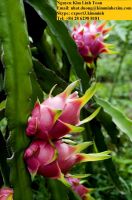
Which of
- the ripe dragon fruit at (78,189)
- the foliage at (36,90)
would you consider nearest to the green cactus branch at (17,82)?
the foliage at (36,90)

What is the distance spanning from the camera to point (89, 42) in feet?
3.87

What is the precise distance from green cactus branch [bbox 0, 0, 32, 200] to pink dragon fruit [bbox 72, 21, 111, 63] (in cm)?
40

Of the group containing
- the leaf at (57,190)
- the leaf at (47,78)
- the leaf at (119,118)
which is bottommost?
the leaf at (57,190)

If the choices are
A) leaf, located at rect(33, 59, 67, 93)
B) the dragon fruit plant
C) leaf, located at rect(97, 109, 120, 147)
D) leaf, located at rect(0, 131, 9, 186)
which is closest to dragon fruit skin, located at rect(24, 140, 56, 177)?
the dragon fruit plant

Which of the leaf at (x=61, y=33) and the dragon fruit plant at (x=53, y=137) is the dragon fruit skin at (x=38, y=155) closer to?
the dragon fruit plant at (x=53, y=137)

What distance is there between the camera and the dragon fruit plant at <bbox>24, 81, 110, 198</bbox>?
2.23 feet

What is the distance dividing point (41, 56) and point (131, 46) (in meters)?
0.94

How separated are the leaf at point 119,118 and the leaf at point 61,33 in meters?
0.12

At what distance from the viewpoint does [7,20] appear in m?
0.78

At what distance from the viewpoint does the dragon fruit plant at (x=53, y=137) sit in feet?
2.23

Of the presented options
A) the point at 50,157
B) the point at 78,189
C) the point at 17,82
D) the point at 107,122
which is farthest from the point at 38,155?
the point at 107,122

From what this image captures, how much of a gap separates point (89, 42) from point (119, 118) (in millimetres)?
222

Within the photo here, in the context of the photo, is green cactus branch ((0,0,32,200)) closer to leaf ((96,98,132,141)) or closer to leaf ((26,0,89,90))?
leaf ((26,0,89,90))

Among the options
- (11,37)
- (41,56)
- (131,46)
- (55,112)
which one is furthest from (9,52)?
(131,46)
